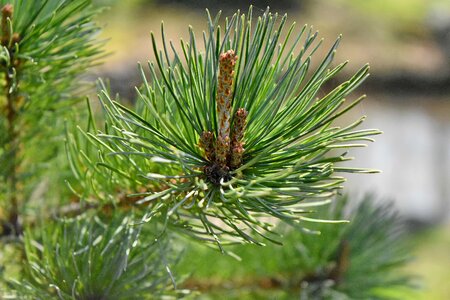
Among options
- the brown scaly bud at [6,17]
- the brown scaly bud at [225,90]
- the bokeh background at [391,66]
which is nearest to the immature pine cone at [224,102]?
the brown scaly bud at [225,90]

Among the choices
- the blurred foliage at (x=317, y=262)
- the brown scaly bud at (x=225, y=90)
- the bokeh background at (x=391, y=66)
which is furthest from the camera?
the bokeh background at (x=391, y=66)

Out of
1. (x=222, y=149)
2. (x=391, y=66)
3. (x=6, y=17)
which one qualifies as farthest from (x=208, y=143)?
(x=391, y=66)

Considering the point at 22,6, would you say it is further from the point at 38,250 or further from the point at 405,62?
the point at 405,62

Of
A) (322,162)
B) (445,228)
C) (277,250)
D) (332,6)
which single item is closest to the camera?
(322,162)

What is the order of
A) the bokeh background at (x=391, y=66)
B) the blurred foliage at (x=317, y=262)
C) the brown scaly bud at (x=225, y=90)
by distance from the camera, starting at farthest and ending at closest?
1. the bokeh background at (x=391, y=66)
2. the blurred foliage at (x=317, y=262)
3. the brown scaly bud at (x=225, y=90)

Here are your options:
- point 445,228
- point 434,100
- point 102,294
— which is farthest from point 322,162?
point 434,100

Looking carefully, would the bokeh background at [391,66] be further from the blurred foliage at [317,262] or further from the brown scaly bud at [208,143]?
the brown scaly bud at [208,143]
